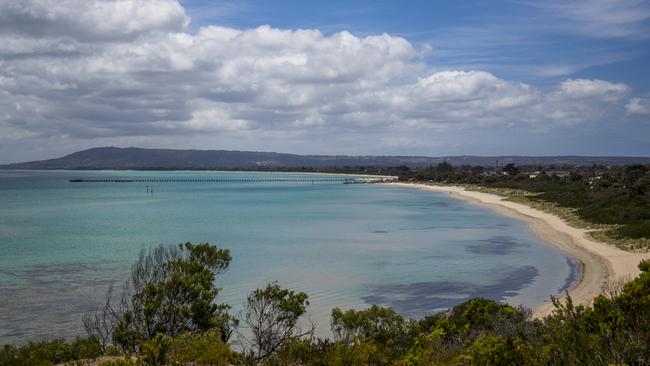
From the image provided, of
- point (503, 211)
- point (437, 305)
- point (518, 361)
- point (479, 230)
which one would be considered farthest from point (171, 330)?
point (503, 211)

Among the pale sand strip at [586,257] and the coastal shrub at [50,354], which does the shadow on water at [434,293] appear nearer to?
the pale sand strip at [586,257]

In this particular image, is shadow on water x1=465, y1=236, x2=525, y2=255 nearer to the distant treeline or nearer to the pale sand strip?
the pale sand strip

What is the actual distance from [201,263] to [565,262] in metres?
22.3

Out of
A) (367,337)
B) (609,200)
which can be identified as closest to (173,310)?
(367,337)

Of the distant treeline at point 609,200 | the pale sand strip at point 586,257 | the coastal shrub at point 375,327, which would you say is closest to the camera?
the coastal shrub at point 375,327

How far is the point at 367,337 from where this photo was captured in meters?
12.5

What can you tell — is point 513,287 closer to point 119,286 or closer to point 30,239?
point 119,286

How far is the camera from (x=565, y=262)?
2981cm

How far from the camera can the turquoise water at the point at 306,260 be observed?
21469mm

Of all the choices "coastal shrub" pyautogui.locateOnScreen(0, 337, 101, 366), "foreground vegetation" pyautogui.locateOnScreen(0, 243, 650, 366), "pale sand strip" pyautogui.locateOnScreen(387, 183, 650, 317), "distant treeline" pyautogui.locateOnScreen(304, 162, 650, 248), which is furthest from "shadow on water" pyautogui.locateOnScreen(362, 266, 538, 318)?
"distant treeline" pyautogui.locateOnScreen(304, 162, 650, 248)

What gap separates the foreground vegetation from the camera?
820 centimetres

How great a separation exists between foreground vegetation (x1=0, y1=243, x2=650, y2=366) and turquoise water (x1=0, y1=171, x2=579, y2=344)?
4629mm

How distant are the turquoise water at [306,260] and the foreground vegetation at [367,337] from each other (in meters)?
4.63

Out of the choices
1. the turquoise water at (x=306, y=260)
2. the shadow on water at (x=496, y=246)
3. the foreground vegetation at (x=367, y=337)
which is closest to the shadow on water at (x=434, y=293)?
the turquoise water at (x=306, y=260)
